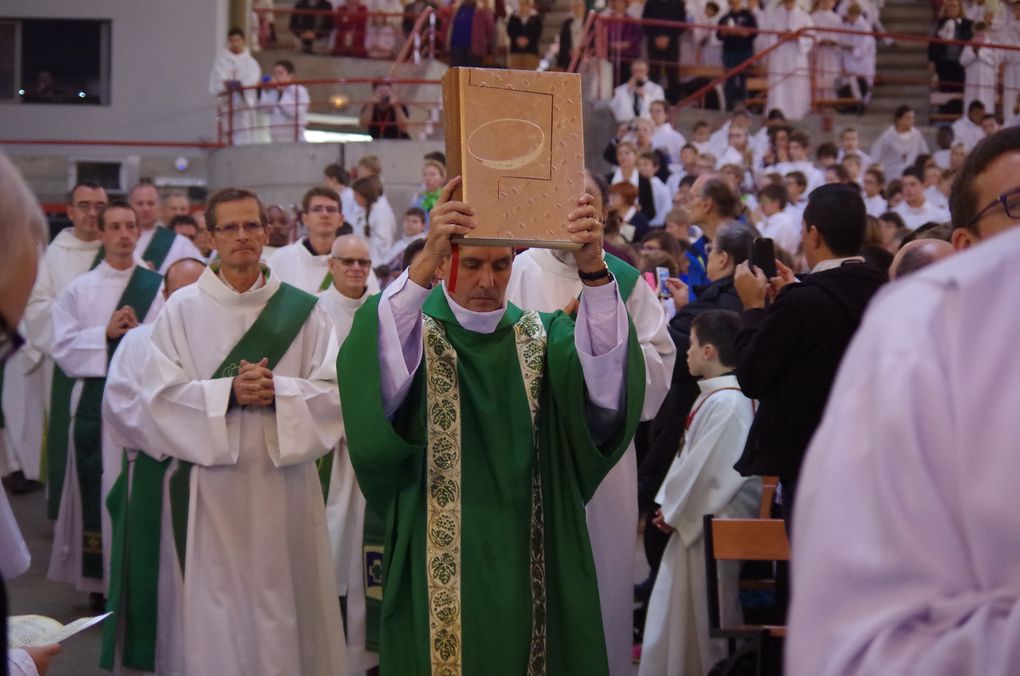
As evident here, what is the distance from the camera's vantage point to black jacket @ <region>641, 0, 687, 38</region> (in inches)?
721

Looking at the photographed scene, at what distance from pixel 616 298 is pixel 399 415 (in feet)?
2.49

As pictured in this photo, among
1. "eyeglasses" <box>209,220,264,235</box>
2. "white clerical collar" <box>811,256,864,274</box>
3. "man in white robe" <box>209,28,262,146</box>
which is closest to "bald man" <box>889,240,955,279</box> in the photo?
"white clerical collar" <box>811,256,864,274</box>

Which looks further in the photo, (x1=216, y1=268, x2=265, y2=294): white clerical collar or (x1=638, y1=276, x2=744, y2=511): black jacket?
(x1=638, y1=276, x2=744, y2=511): black jacket

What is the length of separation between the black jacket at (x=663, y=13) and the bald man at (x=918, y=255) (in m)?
15.0

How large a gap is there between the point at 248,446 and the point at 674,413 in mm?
2452

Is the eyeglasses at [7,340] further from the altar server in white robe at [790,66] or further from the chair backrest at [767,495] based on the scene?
the altar server in white robe at [790,66]

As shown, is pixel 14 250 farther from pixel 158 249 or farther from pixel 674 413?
pixel 158 249

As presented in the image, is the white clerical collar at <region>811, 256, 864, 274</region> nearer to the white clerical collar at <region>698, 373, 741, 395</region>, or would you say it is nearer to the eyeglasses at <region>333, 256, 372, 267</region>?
the white clerical collar at <region>698, 373, 741, 395</region>

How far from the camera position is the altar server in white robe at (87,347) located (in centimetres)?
806

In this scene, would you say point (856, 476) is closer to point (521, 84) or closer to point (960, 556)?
point (960, 556)

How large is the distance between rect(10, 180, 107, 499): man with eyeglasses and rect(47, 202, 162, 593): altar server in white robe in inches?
12.5

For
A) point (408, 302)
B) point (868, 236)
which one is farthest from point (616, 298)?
point (868, 236)

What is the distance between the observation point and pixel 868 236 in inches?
269

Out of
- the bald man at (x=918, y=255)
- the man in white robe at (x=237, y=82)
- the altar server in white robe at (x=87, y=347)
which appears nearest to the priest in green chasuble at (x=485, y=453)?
the bald man at (x=918, y=255)
